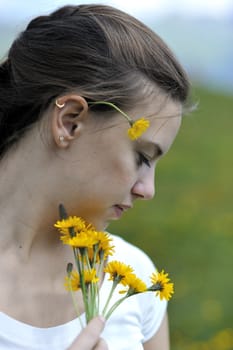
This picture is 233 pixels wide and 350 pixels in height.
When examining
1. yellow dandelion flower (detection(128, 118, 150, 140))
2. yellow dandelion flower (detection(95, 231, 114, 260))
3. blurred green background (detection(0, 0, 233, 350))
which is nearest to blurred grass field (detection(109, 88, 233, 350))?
Answer: blurred green background (detection(0, 0, 233, 350))

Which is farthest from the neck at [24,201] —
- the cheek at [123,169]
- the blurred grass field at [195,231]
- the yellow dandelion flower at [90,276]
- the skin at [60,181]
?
the blurred grass field at [195,231]

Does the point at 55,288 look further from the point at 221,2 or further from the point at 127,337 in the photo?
the point at 221,2

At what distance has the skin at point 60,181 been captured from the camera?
1.57m

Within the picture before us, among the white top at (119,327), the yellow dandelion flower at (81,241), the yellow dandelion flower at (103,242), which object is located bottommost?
the white top at (119,327)

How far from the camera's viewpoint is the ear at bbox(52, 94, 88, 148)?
156 centimetres

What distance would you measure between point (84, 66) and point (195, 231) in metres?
3.63

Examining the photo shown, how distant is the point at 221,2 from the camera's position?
8.66 metres

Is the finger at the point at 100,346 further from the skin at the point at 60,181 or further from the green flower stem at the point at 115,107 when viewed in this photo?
the green flower stem at the point at 115,107

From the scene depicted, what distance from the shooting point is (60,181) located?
159cm

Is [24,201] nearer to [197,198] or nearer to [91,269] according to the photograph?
[91,269]

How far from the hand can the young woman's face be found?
274mm

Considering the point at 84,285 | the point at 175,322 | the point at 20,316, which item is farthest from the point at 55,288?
the point at 175,322

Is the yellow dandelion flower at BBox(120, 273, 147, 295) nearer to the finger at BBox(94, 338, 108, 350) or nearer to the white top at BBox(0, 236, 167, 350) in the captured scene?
the finger at BBox(94, 338, 108, 350)

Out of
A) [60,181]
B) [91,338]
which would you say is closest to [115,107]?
[60,181]
